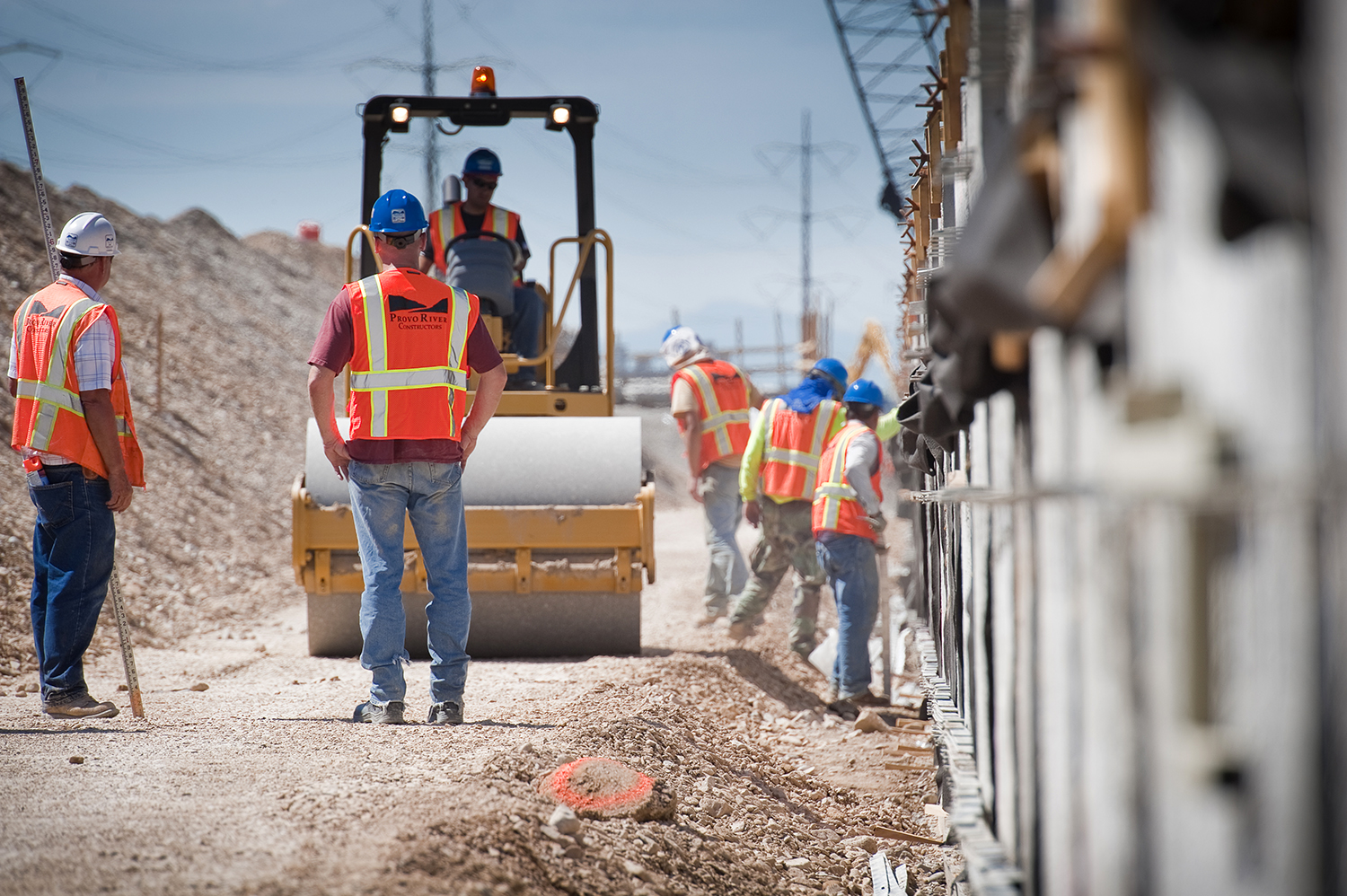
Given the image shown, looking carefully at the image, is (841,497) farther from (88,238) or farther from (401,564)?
(88,238)

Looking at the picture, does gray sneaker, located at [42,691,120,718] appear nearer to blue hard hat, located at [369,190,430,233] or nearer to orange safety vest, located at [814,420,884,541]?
blue hard hat, located at [369,190,430,233]

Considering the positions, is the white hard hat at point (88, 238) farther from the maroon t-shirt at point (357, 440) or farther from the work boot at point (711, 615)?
the work boot at point (711, 615)

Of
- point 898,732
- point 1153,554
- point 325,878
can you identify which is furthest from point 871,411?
point 1153,554

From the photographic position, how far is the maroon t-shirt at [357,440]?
467cm

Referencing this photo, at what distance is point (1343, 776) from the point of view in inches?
49.0

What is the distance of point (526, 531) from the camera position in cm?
630

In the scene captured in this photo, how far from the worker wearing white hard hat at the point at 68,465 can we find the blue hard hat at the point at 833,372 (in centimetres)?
469

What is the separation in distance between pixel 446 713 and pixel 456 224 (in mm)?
3317

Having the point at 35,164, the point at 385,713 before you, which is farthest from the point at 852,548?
the point at 35,164

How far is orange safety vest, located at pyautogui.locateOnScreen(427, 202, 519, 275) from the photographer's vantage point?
22.9 feet

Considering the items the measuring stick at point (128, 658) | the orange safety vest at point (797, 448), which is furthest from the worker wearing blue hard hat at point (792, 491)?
the measuring stick at point (128, 658)

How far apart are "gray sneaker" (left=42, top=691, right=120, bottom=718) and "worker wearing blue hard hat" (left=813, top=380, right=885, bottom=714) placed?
4063 millimetres

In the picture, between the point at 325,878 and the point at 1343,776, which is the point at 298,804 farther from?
the point at 1343,776

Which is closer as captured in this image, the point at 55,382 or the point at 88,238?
the point at 55,382
